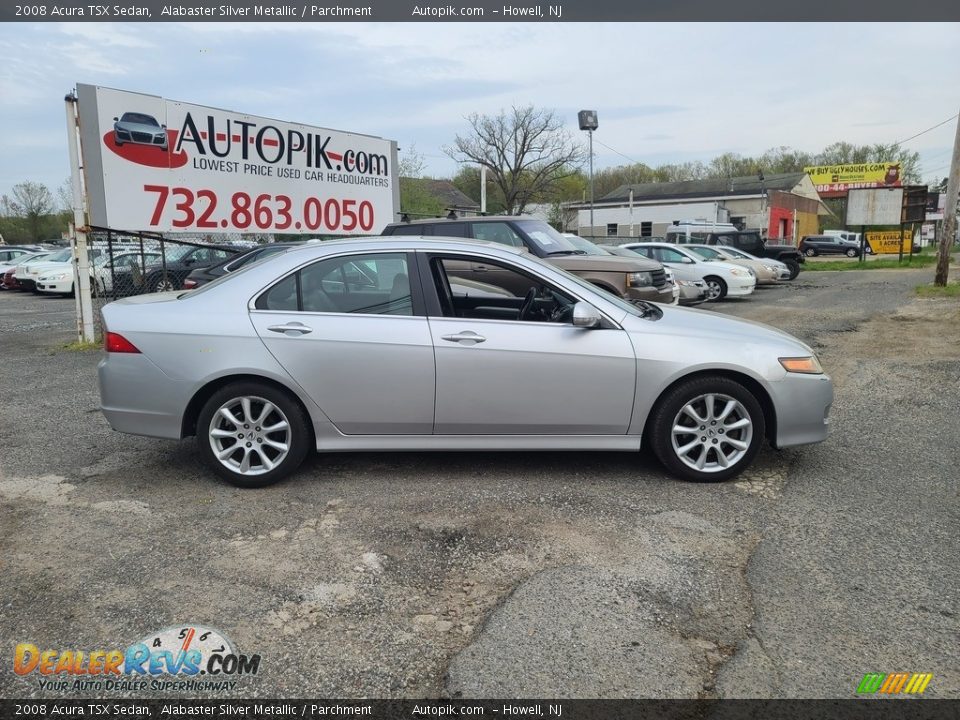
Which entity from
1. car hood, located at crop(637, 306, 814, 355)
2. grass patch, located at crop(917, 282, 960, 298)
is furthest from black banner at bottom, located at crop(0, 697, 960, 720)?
grass patch, located at crop(917, 282, 960, 298)

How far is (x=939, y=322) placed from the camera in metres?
12.6

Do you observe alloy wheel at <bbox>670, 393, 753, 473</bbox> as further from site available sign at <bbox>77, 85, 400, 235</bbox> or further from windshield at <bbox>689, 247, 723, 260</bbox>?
windshield at <bbox>689, 247, 723, 260</bbox>

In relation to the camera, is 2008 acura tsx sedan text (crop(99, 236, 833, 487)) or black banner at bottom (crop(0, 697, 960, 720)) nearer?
black banner at bottom (crop(0, 697, 960, 720))

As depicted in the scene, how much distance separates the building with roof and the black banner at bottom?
4773 centimetres

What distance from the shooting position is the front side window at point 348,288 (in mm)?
4621

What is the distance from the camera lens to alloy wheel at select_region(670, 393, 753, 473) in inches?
179

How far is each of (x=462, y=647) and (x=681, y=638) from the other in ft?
2.92

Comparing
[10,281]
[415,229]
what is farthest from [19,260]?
[415,229]

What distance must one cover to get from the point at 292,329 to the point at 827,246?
5068cm

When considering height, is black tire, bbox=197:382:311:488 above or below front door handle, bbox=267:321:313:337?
below

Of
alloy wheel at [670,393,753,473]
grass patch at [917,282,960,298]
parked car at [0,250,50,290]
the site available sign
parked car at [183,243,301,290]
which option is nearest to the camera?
alloy wheel at [670,393,753,473]

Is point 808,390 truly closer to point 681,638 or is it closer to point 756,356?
point 756,356

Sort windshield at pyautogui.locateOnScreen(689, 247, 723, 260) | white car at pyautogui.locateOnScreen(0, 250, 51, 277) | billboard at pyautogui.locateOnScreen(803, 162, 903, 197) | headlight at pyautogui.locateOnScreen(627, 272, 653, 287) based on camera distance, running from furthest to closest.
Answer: billboard at pyautogui.locateOnScreen(803, 162, 903, 197), white car at pyautogui.locateOnScreen(0, 250, 51, 277), windshield at pyautogui.locateOnScreen(689, 247, 723, 260), headlight at pyautogui.locateOnScreen(627, 272, 653, 287)

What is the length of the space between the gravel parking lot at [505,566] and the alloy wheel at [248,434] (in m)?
0.19
